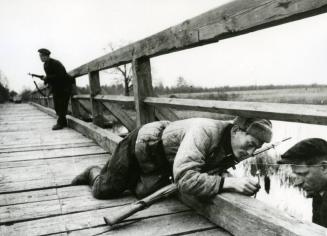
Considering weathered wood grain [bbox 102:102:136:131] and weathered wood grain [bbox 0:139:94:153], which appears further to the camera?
weathered wood grain [bbox 0:139:94:153]

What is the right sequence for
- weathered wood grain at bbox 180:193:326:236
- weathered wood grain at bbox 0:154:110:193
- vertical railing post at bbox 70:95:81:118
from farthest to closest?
1. vertical railing post at bbox 70:95:81:118
2. weathered wood grain at bbox 0:154:110:193
3. weathered wood grain at bbox 180:193:326:236

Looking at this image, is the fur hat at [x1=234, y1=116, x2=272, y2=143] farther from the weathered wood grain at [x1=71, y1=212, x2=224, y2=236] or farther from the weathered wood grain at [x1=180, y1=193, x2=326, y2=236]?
the weathered wood grain at [x1=71, y1=212, x2=224, y2=236]

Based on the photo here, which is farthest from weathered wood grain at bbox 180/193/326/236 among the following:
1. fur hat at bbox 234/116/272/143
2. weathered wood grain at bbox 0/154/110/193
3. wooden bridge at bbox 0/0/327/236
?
weathered wood grain at bbox 0/154/110/193

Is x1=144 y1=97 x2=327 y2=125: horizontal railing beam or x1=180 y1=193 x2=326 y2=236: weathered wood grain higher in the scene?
x1=144 y1=97 x2=327 y2=125: horizontal railing beam

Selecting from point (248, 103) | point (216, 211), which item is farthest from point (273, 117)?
point (216, 211)

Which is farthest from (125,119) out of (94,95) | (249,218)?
(249,218)

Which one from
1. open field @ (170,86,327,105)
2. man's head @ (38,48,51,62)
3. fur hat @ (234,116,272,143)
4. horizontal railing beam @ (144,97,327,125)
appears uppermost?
man's head @ (38,48,51,62)

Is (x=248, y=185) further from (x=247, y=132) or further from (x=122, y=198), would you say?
(x=122, y=198)

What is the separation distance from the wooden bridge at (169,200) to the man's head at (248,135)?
95 mm

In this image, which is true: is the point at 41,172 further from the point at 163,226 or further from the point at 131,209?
the point at 163,226

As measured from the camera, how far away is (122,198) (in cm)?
272

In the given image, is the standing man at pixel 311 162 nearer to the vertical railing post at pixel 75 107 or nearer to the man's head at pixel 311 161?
the man's head at pixel 311 161

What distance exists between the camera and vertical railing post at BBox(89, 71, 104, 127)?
536 cm

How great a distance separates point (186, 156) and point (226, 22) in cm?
77
